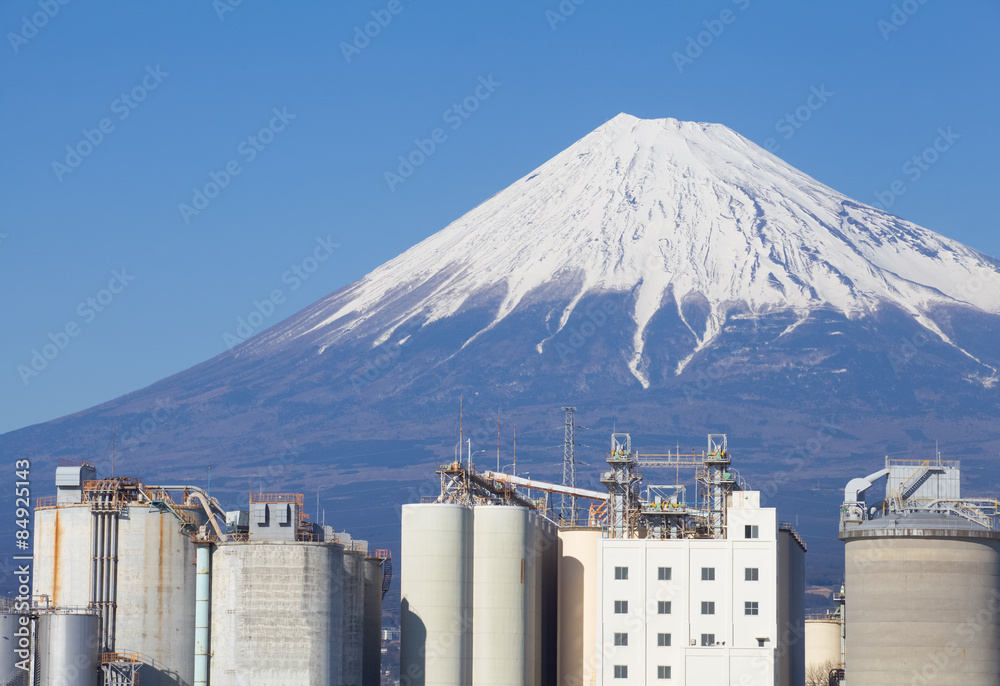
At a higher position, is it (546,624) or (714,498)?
(714,498)

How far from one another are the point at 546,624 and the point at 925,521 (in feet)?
81.1

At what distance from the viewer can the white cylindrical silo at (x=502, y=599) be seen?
314 ft

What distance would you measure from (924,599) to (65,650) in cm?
5037

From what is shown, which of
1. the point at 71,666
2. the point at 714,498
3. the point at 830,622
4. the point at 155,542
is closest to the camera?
the point at 71,666

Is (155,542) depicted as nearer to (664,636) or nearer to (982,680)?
(664,636)

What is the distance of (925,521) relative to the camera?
10119cm

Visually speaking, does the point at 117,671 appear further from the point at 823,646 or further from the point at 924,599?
Result: the point at 823,646

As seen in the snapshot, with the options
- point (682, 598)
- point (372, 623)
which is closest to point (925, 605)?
point (682, 598)

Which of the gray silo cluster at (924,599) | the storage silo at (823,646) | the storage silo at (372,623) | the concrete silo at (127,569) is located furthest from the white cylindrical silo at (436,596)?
the storage silo at (823,646)

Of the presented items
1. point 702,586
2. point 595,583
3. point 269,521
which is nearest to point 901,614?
point 702,586

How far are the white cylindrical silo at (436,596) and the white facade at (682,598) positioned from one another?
941 centimetres

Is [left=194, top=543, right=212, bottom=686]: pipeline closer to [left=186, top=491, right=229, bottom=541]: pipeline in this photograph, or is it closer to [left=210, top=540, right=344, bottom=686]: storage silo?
[left=210, top=540, right=344, bottom=686]: storage silo

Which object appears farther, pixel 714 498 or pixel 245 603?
pixel 714 498

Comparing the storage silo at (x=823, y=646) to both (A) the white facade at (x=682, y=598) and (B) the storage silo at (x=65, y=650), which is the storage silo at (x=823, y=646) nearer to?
(A) the white facade at (x=682, y=598)
